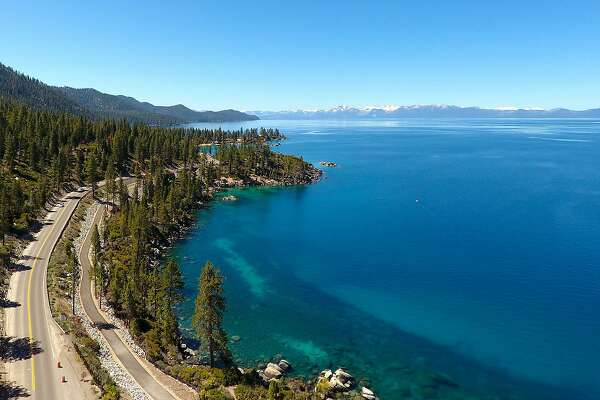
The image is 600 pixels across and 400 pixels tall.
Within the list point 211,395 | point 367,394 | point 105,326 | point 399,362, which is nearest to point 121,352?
point 105,326

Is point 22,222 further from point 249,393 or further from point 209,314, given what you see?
point 249,393

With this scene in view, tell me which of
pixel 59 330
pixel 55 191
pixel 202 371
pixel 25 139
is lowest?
pixel 202 371

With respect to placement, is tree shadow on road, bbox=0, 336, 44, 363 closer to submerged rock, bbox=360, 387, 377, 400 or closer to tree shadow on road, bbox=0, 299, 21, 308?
tree shadow on road, bbox=0, 299, 21, 308

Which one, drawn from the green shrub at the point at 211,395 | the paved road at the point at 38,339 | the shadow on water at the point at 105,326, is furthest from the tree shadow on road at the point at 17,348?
the green shrub at the point at 211,395

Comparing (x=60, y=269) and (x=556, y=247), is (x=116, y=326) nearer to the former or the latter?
(x=60, y=269)

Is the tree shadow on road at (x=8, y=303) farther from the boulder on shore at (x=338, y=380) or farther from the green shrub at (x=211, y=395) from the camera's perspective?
the boulder on shore at (x=338, y=380)

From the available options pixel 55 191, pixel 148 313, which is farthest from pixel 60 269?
pixel 55 191
